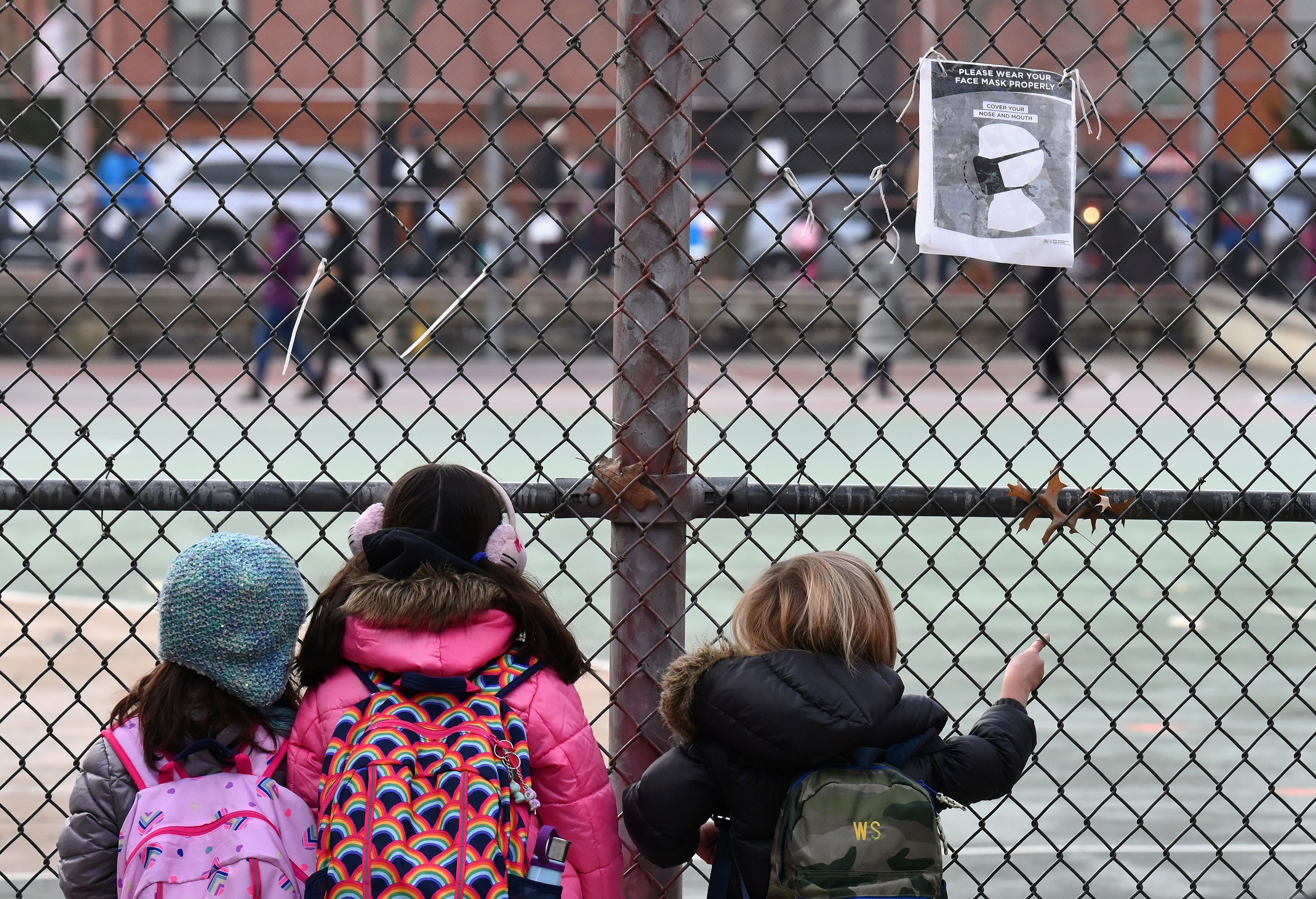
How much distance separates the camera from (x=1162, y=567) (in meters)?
7.75

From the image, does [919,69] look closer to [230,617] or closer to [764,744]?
[764,744]

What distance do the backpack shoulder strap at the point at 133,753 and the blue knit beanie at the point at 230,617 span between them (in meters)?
0.12

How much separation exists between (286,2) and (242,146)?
7157 mm

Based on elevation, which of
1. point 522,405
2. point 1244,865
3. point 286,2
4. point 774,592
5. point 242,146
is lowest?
point 1244,865

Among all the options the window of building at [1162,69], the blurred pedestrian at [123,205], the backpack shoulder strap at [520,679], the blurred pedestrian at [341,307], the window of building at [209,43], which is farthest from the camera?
the window of building at [209,43]

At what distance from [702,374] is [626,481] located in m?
14.1

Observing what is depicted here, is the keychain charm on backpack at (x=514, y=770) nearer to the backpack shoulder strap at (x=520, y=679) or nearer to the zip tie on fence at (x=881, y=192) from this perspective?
the backpack shoulder strap at (x=520, y=679)

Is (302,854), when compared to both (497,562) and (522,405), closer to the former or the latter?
(497,562)

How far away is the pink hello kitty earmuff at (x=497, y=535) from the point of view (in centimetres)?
237

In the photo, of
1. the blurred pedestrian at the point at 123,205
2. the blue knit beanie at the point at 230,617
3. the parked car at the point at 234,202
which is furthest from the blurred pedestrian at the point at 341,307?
the blue knit beanie at the point at 230,617

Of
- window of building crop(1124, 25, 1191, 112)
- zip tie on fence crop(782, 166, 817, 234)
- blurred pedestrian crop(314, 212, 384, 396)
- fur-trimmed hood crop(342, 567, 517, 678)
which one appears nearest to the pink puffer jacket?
fur-trimmed hood crop(342, 567, 517, 678)

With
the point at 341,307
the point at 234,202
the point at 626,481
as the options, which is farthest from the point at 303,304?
the point at 234,202

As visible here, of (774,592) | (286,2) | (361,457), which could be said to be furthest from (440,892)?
(286,2)

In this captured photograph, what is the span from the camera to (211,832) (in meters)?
2.12
